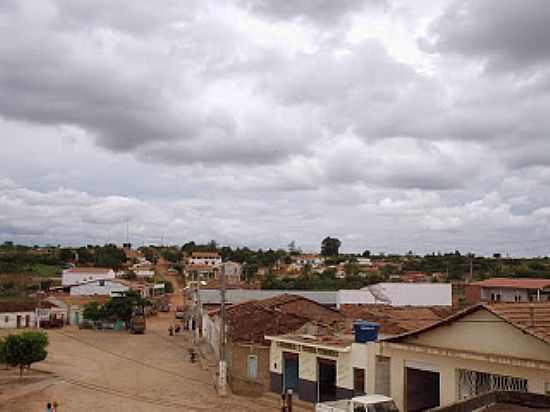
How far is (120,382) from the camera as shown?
30469mm

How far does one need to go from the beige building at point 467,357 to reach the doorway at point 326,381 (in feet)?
11.2

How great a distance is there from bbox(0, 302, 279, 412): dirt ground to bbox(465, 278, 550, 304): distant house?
98.6ft

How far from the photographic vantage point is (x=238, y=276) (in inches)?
4048

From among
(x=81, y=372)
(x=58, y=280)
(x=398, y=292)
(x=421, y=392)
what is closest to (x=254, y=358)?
(x=421, y=392)

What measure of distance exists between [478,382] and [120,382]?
19110mm

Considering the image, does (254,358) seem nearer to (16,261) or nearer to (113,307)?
(113,307)

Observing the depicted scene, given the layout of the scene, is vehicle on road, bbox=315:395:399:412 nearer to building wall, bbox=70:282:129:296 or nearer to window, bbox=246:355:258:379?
window, bbox=246:355:258:379

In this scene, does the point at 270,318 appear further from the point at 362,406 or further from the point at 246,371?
the point at 362,406

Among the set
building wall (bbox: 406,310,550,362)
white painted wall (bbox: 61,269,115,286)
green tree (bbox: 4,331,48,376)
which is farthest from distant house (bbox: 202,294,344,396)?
white painted wall (bbox: 61,269,115,286)

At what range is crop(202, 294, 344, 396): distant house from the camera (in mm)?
27250

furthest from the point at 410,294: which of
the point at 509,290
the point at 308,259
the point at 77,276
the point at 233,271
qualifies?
the point at 308,259

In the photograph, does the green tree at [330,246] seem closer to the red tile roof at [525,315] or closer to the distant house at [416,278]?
the distant house at [416,278]

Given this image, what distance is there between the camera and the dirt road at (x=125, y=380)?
2511 centimetres

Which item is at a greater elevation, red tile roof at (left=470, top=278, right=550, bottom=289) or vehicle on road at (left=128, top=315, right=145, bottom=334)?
red tile roof at (left=470, top=278, right=550, bottom=289)
